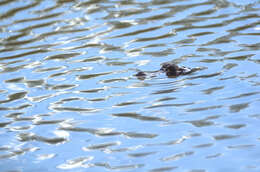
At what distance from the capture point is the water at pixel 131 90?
5801mm

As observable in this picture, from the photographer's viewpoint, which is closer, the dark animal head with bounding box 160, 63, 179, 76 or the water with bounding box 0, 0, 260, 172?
the water with bounding box 0, 0, 260, 172

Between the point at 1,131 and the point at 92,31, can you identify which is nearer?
the point at 1,131

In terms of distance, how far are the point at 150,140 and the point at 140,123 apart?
0.52m

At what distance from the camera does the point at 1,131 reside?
6.87 metres

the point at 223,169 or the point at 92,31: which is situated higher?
the point at 92,31

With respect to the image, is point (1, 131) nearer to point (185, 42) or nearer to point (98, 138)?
point (98, 138)

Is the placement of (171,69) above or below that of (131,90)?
above

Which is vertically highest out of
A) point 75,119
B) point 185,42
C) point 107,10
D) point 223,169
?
point 107,10

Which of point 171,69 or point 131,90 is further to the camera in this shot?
point 171,69

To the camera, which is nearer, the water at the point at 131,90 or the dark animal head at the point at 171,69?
the water at the point at 131,90

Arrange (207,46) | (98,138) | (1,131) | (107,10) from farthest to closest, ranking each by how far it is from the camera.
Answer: (107,10)
(207,46)
(1,131)
(98,138)

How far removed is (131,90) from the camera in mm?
A: 7578

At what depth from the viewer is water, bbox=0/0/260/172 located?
5.80 metres

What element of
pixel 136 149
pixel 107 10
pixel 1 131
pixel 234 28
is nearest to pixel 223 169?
pixel 136 149
